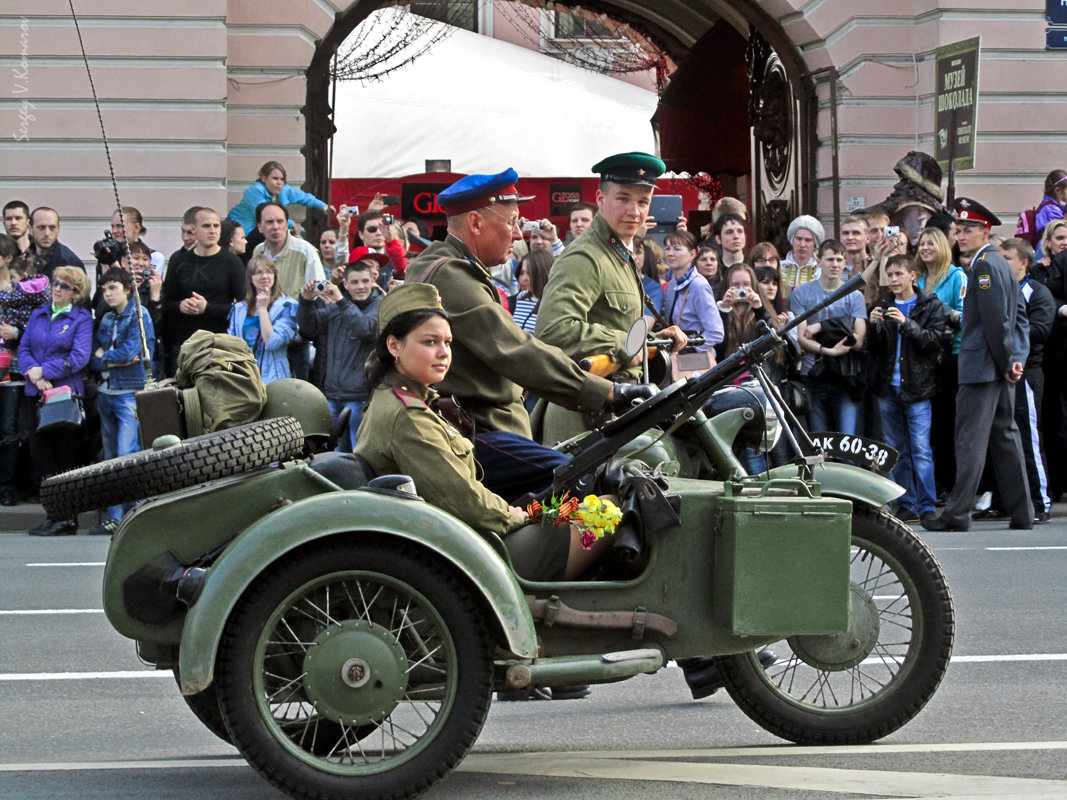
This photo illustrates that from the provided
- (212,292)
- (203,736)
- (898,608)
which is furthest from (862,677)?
(212,292)

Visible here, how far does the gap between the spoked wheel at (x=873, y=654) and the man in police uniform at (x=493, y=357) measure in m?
0.88

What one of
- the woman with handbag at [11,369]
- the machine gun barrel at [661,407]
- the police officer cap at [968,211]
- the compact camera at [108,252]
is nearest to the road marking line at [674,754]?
the machine gun barrel at [661,407]

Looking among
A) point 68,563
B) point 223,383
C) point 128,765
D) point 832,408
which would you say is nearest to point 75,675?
point 128,765

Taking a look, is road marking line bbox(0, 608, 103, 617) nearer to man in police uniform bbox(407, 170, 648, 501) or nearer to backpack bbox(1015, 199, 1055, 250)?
man in police uniform bbox(407, 170, 648, 501)

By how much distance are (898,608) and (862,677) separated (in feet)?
0.88

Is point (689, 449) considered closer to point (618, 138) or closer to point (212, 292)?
point (212, 292)

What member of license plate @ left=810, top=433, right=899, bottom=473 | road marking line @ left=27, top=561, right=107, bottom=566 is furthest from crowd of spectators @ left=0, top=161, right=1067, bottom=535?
license plate @ left=810, top=433, right=899, bottom=473

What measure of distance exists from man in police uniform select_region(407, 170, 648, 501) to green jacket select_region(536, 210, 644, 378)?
61 cm

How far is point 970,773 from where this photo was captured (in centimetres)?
507

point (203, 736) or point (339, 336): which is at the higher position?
point (339, 336)

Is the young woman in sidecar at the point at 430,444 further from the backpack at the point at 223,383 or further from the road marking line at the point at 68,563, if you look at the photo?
the road marking line at the point at 68,563

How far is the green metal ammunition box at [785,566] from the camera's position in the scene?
5027 millimetres

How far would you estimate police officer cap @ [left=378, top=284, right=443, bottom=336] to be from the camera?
5160mm

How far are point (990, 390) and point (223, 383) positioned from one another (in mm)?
7854
